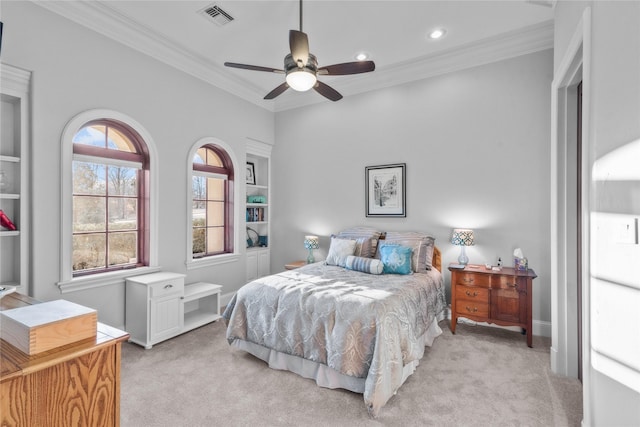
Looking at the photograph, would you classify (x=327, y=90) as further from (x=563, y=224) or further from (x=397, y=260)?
(x=563, y=224)

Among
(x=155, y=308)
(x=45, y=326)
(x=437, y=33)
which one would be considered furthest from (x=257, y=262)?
(x=45, y=326)

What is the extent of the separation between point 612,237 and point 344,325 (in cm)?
161

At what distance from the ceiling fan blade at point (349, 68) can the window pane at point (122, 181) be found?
2434mm

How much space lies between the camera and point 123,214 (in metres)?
3.48

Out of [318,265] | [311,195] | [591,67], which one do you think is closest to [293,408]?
[318,265]

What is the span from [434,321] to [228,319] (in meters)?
2.09

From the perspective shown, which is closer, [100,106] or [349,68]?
[349,68]

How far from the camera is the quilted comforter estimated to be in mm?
2176

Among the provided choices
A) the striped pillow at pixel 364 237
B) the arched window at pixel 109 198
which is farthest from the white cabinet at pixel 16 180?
the striped pillow at pixel 364 237

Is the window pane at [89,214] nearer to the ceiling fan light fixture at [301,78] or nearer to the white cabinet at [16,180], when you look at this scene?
the white cabinet at [16,180]

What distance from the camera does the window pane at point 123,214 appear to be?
3389 mm

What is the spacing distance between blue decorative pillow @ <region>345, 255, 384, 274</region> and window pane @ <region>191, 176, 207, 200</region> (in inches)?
89.2

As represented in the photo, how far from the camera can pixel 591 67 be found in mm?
1650

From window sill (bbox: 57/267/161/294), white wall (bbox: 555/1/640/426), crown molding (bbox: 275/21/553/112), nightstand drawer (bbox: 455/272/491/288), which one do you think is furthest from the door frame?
window sill (bbox: 57/267/161/294)
